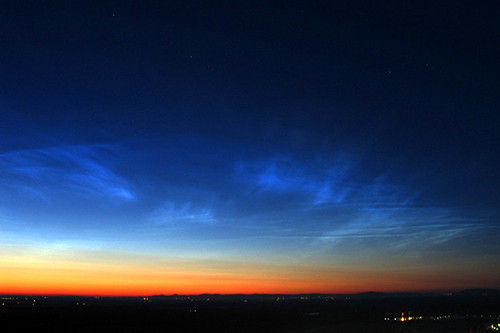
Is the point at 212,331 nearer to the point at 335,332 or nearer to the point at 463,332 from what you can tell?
the point at 335,332

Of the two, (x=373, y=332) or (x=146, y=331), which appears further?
(x=146, y=331)

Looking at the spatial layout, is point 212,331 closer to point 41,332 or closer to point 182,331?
point 182,331

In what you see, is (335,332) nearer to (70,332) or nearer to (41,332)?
(70,332)

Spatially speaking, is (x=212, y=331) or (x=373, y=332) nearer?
(x=373, y=332)

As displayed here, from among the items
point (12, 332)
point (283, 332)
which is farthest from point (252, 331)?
point (12, 332)

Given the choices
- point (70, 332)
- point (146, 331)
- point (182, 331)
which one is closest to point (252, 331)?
point (182, 331)

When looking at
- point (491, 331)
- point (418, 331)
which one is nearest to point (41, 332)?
point (418, 331)

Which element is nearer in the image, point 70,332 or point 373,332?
point 373,332
